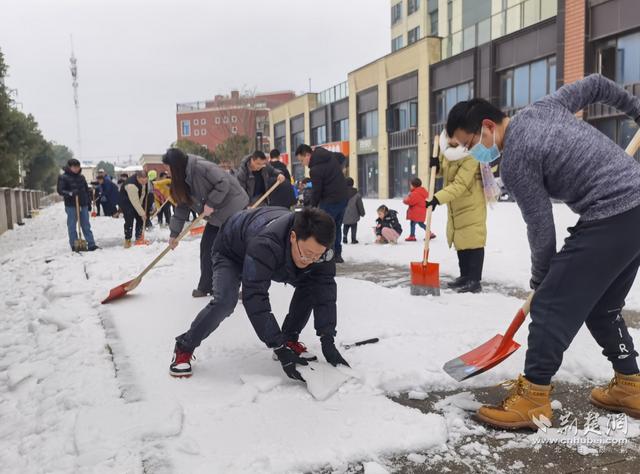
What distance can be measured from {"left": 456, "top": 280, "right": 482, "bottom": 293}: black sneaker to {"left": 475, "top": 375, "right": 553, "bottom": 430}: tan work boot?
286cm

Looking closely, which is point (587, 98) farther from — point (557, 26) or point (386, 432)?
point (557, 26)

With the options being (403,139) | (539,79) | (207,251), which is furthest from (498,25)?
(207,251)

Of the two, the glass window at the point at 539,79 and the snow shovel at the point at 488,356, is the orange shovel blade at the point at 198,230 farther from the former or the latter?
the glass window at the point at 539,79

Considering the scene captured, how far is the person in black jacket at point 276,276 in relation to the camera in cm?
264

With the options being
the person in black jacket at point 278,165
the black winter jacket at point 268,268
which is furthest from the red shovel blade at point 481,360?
the person in black jacket at point 278,165

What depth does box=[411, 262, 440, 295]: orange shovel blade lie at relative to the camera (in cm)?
511

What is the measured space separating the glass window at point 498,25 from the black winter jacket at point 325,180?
53.5ft

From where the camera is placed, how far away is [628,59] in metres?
16.0

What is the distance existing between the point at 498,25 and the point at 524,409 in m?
20.9

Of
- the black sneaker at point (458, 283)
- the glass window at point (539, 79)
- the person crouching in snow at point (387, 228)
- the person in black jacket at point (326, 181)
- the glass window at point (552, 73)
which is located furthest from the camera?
the glass window at point (539, 79)

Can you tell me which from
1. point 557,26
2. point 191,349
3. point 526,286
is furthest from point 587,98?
point 557,26

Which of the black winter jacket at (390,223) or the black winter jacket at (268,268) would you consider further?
the black winter jacket at (390,223)

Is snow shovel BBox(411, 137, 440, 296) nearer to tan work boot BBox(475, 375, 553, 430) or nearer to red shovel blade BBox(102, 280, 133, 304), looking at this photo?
tan work boot BBox(475, 375, 553, 430)

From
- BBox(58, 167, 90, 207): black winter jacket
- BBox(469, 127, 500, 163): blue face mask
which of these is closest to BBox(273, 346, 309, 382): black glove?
BBox(469, 127, 500, 163): blue face mask
